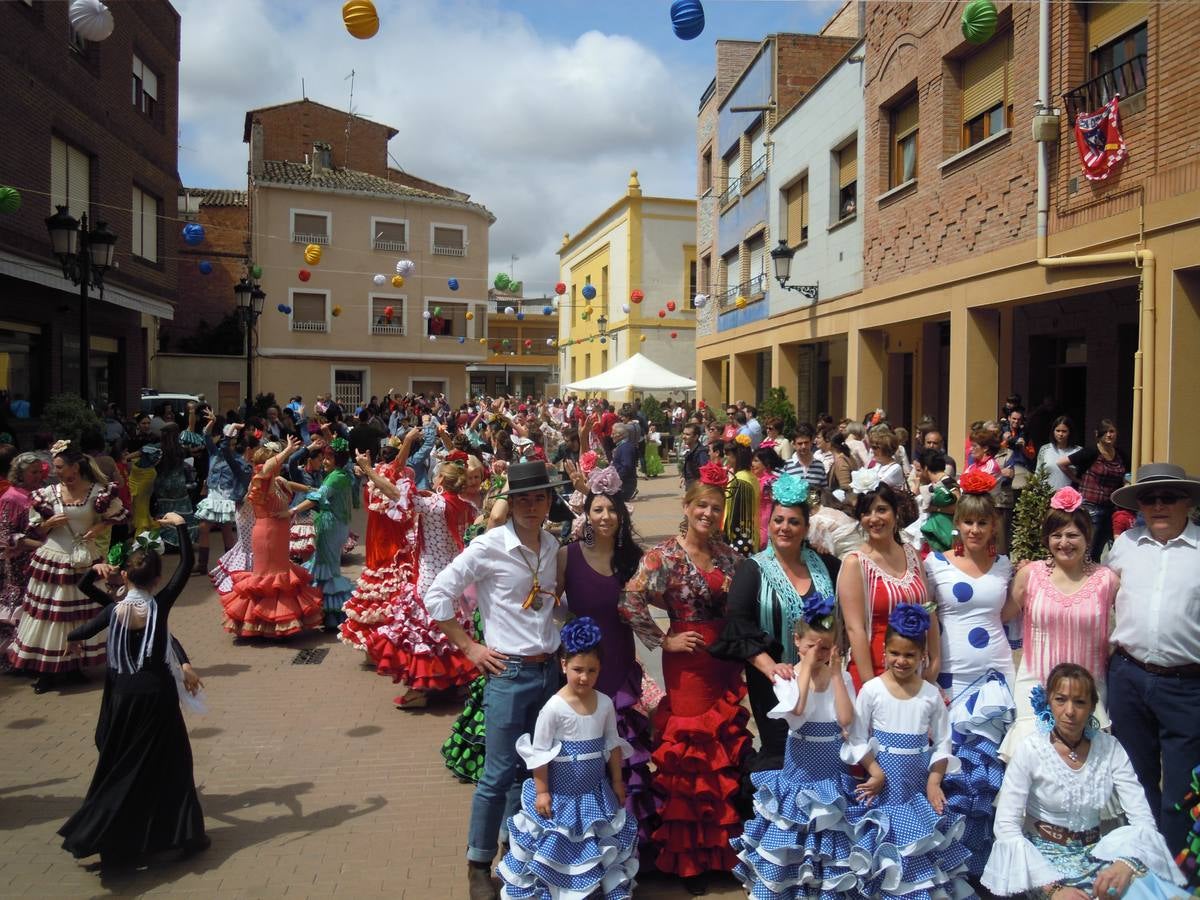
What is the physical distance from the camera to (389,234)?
3641 centimetres

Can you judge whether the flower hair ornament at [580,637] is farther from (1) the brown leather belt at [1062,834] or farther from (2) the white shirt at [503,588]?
(1) the brown leather belt at [1062,834]

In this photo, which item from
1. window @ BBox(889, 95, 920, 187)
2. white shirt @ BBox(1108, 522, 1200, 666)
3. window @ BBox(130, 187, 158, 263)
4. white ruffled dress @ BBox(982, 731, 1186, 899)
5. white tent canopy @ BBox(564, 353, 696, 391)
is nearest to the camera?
white ruffled dress @ BBox(982, 731, 1186, 899)

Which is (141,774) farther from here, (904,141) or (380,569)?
(904,141)

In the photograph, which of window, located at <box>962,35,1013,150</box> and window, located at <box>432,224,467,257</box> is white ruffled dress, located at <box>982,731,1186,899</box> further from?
window, located at <box>432,224,467,257</box>

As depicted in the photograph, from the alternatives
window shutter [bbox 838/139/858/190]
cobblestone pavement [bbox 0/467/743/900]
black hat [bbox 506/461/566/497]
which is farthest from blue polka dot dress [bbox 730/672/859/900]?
window shutter [bbox 838/139/858/190]

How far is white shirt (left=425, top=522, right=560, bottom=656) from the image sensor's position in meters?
4.05

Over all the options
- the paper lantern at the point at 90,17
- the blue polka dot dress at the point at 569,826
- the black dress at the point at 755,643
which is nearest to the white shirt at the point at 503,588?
the blue polka dot dress at the point at 569,826

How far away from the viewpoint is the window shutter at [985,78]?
11883 mm

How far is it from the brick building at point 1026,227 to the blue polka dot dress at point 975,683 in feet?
19.2

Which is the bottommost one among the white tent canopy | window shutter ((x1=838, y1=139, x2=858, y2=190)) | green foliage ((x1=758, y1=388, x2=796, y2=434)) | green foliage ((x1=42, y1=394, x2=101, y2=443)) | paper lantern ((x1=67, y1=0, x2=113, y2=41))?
green foliage ((x1=42, y1=394, x2=101, y2=443))

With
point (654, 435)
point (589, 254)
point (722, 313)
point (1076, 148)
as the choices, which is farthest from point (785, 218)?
point (589, 254)

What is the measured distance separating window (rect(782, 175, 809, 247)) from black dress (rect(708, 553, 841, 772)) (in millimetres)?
16634

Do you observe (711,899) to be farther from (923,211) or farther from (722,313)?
(722,313)

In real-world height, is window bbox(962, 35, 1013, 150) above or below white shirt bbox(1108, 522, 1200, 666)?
above
